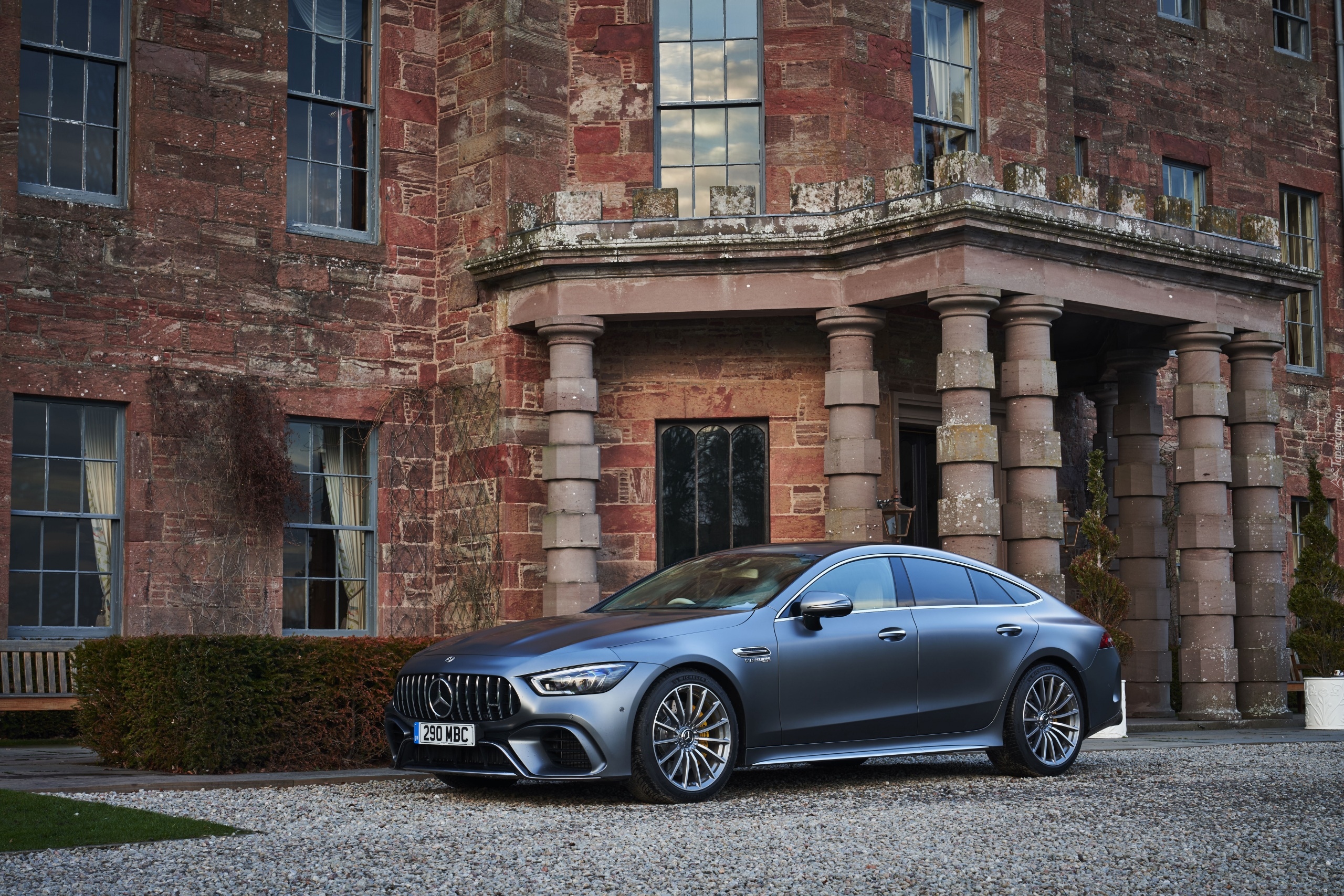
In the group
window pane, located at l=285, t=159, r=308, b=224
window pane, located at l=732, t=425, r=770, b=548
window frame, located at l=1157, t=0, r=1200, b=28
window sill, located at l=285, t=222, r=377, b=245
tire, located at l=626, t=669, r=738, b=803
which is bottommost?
tire, located at l=626, t=669, r=738, b=803

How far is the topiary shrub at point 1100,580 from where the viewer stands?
53.3 feet

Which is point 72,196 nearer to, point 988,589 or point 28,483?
point 28,483

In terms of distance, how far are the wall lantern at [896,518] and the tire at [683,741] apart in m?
7.48

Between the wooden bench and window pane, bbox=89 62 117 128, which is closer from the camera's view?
the wooden bench

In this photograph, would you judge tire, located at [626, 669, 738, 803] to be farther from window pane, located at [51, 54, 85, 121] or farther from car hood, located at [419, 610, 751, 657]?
window pane, located at [51, 54, 85, 121]

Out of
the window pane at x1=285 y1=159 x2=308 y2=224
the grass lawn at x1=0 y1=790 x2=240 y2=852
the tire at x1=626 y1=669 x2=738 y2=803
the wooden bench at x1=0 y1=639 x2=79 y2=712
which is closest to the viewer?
the grass lawn at x1=0 y1=790 x2=240 y2=852

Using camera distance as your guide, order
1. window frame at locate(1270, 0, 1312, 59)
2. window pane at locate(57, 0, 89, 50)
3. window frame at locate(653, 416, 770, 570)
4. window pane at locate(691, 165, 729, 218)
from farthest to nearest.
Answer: window frame at locate(1270, 0, 1312, 59), window pane at locate(691, 165, 729, 218), window frame at locate(653, 416, 770, 570), window pane at locate(57, 0, 89, 50)

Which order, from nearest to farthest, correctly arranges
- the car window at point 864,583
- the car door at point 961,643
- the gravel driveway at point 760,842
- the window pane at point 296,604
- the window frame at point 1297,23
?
the gravel driveway at point 760,842, the car window at point 864,583, the car door at point 961,643, the window pane at point 296,604, the window frame at point 1297,23

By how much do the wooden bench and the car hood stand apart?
6125 millimetres

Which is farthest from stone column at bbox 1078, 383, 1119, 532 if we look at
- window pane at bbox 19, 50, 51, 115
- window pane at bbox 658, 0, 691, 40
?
window pane at bbox 19, 50, 51, 115

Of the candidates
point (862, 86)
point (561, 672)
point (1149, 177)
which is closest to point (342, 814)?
point (561, 672)

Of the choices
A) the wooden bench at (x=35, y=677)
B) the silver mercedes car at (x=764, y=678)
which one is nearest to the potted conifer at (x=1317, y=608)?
the silver mercedes car at (x=764, y=678)

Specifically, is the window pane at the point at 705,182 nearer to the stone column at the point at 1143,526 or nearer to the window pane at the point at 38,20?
the stone column at the point at 1143,526

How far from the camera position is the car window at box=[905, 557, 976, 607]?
34.4 ft
